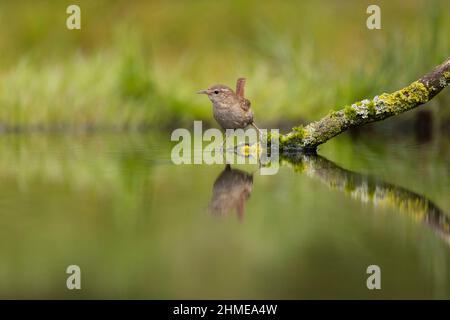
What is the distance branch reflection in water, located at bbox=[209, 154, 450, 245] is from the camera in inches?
168

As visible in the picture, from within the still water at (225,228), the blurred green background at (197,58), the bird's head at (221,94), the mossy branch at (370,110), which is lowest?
the still water at (225,228)

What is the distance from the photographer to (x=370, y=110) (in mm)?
6395

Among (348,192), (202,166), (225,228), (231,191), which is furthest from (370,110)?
(225,228)

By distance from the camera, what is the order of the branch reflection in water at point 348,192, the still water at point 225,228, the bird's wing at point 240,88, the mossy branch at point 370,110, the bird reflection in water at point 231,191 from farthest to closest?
1. the bird's wing at point 240,88
2. the mossy branch at point 370,110
3. the bird reflection in water at point 231,191
4. the branch reflection in water at point 348,192
5. the still water at point 225,228

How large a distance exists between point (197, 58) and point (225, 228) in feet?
27.0

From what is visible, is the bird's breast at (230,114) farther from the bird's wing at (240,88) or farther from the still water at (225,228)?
the still water at (225,228)

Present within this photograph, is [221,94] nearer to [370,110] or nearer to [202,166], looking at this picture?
[202,166]

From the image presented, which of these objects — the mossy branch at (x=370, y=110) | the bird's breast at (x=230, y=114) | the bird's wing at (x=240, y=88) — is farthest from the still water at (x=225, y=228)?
the bird's wing at (x=240, y=88)

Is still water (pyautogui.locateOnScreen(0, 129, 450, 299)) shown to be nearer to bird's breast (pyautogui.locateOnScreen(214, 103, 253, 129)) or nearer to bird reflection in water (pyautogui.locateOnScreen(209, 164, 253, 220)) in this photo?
bird reflection in water (pyautogui.locateOnScreen(209, 164, 253, 220))

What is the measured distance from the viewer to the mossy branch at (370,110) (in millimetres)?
5961

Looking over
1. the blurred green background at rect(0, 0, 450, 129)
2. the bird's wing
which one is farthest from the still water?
the blurred green background at rect(0, 0, 450, 129)

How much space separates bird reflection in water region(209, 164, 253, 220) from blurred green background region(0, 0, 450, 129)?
385 centimetres

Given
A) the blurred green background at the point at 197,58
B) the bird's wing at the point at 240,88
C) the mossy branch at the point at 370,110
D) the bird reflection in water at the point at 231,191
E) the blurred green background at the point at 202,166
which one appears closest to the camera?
the blurred green background at the point at 202,166

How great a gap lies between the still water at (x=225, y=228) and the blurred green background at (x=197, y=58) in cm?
318
